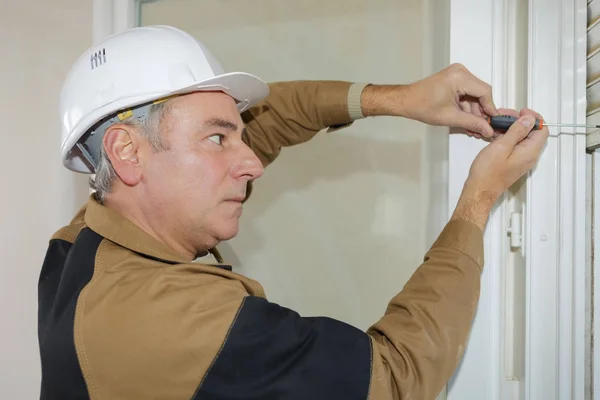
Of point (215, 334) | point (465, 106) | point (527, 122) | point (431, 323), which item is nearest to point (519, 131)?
point (527, 122)

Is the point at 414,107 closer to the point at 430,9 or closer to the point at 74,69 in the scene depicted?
the point at 430,9

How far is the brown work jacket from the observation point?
0.75 metres

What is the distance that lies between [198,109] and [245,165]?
→ 127mm

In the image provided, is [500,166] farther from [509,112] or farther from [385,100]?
[385,100]

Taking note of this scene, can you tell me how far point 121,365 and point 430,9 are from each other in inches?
40.4

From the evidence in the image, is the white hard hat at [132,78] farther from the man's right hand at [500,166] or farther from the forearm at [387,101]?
the man's right hand at [500,166]

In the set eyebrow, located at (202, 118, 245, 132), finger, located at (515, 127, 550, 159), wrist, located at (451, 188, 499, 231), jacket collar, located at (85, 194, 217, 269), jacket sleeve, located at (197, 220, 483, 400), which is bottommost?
jacket sleeve, located at (197, 220, 483, 400)

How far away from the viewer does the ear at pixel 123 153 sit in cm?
94

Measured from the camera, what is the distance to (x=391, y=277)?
4.37 feet

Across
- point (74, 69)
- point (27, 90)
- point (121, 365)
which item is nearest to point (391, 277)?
point (121, 365)

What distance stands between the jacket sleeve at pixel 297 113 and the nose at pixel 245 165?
0.23 m

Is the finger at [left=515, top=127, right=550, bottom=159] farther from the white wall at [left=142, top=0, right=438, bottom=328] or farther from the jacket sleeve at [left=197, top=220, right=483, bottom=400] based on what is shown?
the white wall at [left=142, top=0, right=438, bottom=328]

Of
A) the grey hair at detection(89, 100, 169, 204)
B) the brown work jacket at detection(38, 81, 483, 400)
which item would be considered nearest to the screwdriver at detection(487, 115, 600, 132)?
the brown work jacket at detection(38, 81, 483, 400)

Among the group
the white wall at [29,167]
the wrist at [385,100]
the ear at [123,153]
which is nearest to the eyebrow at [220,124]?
the ear at [123,153]
